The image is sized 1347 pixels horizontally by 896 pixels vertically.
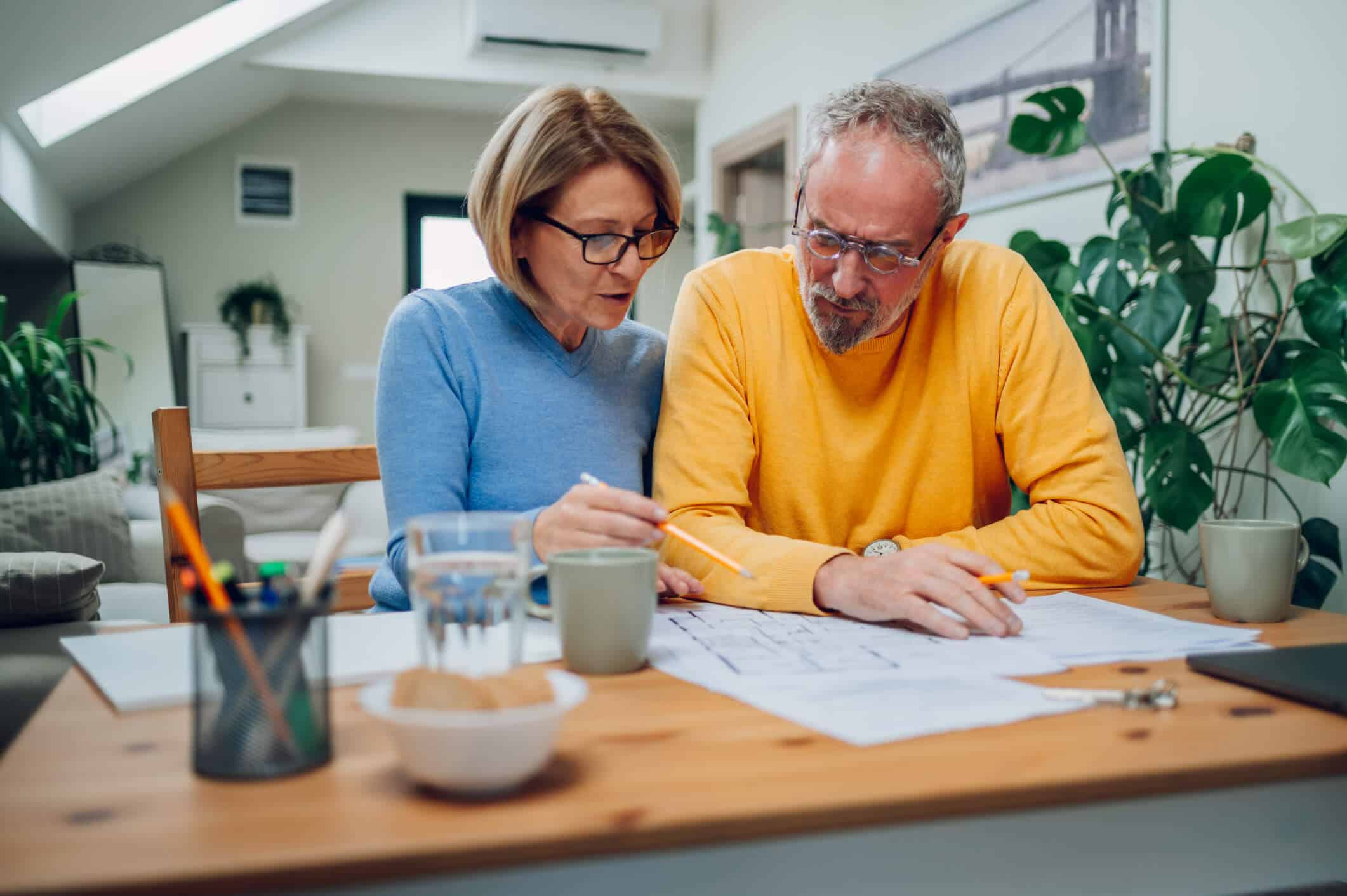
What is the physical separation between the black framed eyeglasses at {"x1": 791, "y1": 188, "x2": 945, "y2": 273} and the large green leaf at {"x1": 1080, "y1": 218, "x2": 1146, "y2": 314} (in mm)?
1112

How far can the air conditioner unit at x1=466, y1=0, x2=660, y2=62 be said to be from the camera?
4.91 m

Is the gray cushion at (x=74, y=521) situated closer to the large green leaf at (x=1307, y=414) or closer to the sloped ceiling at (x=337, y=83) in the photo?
the sloped ceiling at (x=337, y=83)

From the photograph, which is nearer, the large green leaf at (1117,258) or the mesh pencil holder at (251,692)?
the mesh pencil holder at (251,692)

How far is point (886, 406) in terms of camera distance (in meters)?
1.38

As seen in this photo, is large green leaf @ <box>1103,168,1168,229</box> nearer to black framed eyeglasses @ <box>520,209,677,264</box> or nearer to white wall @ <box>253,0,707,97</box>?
black framed eyeglasses @ <box>520,209,677,264</box>

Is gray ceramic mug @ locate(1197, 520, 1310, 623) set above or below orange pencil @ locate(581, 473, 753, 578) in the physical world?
below

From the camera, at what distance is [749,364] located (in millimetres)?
1365

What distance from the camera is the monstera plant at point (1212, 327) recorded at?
1899mm

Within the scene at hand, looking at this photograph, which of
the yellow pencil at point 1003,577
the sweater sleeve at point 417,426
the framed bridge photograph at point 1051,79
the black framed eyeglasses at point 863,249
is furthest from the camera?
the framed bridge photograph at point 1051,79

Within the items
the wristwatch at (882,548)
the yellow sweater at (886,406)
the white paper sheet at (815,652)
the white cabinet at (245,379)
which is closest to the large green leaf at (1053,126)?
the yellow sweater at (886,406)

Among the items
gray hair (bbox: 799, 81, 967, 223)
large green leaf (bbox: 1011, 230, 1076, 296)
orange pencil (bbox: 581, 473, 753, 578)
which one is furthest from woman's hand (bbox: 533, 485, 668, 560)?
large green leaf (bbox: 1011, 230, 1076, 296)

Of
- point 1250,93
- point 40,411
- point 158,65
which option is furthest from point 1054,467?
point 158,65

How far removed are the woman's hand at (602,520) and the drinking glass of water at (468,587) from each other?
0.68 feet

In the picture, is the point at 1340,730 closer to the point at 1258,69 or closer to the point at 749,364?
the point at 749,364
